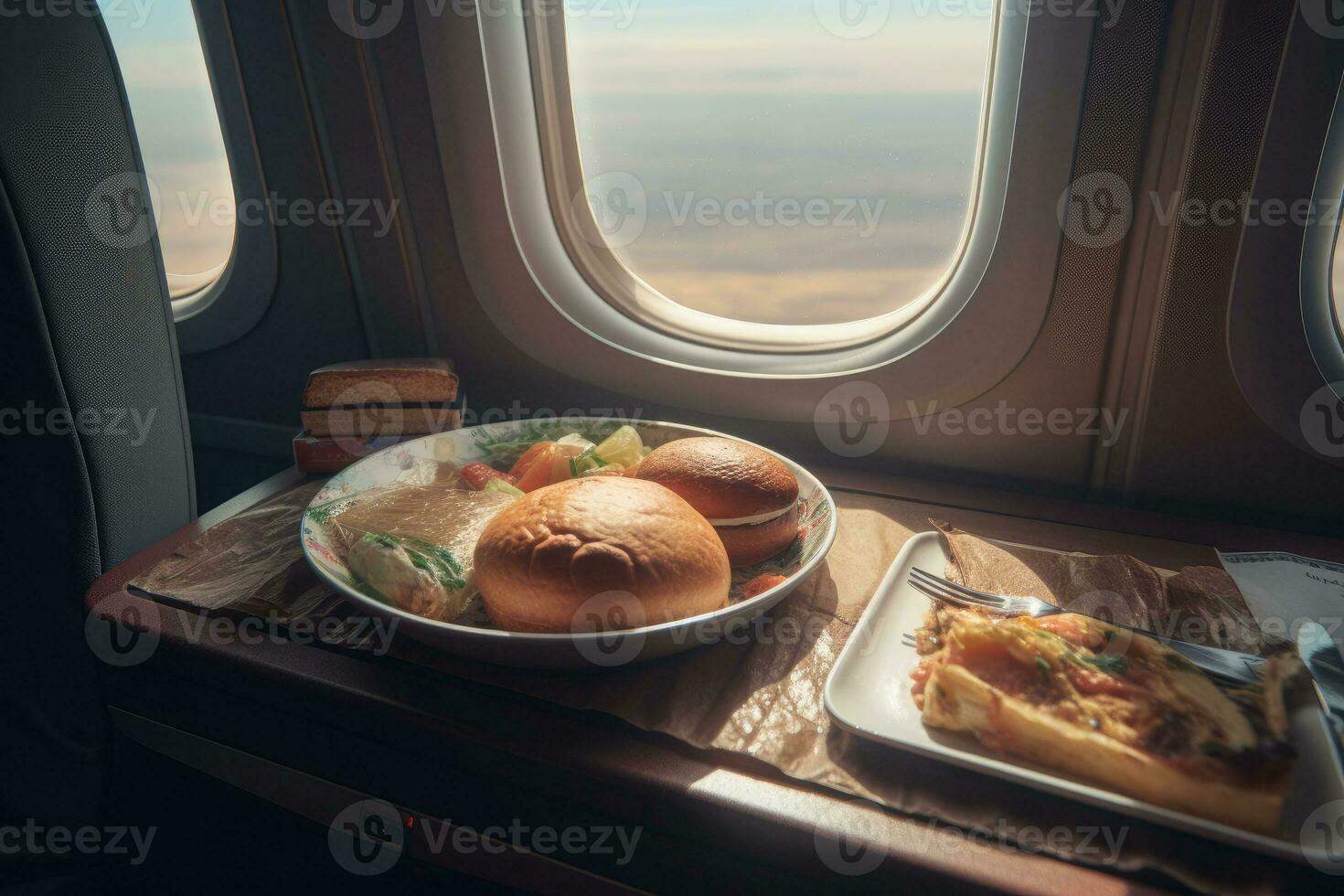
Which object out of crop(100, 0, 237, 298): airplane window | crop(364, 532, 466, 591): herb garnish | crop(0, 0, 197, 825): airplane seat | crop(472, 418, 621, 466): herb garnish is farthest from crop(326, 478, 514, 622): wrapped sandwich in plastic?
crop(100, 0, 237, 298): airplane window

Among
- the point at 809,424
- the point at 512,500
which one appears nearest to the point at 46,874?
the point at 512,500

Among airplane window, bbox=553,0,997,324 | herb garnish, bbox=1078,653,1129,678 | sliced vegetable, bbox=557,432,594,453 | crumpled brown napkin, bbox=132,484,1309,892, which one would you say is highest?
airplane window, bbox=553,0,997,324

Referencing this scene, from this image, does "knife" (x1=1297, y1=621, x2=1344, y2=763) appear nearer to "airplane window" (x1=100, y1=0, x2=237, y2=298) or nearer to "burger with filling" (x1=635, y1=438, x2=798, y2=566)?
"burger with filling" (x1=635, y1=438, x2=798, y2=566)

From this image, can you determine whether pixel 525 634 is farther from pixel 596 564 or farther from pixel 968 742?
pixel 968 742

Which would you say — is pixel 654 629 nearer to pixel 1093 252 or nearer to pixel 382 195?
pixel 1093 252

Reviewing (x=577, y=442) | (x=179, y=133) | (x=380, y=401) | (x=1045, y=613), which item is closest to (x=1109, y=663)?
(x=1045, y=613)

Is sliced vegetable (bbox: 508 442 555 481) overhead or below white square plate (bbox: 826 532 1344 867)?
overhead

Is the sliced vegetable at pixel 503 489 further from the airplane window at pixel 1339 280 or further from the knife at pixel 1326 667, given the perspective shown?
the airplane window at pixel 1339 280

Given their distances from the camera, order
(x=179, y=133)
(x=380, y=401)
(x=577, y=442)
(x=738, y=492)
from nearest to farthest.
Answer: (x=738, y=492)
(x=577, y=442)
(x=380, y=401)
(x=179, y=133)
